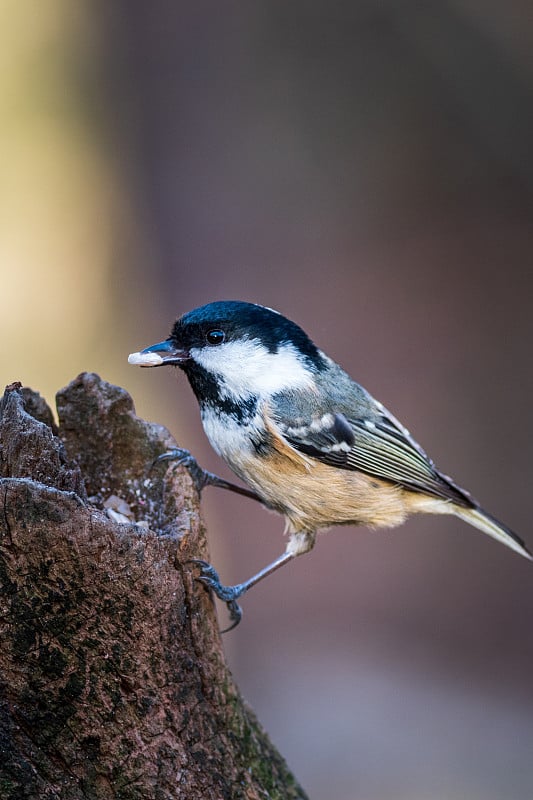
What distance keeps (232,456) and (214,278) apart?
4.07 m

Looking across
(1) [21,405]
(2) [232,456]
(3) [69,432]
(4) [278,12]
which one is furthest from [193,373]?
(4) [278,12]

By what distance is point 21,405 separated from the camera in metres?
1.87

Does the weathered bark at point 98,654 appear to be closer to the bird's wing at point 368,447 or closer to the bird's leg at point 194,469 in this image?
the bird's leg at point 194,469

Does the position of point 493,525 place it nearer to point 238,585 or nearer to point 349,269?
point 238,585

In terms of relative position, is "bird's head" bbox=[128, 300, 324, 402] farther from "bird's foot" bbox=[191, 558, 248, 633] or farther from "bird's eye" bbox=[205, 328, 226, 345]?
"bird's foot" bbox=[191, 558, 248, 633]

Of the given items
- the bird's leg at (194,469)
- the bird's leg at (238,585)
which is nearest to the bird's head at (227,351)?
the bird's leg at (194,469)

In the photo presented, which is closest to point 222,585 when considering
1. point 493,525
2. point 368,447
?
point 368,447

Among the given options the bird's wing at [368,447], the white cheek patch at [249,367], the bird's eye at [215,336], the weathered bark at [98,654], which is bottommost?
the weathered bark at [98,654]

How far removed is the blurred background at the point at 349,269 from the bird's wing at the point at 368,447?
299 cm

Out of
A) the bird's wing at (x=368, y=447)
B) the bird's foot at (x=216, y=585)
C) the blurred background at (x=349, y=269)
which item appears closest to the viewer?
the bird's foot at (x=216, y=585)

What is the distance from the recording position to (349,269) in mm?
6203

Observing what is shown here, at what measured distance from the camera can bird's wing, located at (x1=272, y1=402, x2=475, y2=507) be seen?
2.74m

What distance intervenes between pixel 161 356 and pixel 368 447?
854mm

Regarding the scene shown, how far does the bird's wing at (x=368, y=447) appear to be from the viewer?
2.74 meters
